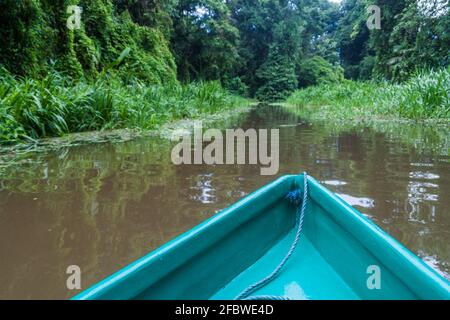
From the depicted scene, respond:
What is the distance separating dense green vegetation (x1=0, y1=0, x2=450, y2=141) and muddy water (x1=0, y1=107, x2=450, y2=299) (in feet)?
4.06

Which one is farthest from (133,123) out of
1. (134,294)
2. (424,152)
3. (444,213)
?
(134,294)

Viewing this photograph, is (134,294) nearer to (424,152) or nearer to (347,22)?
(424,152)

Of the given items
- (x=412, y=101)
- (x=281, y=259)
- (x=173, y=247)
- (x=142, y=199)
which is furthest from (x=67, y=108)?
(x=412, y=101)

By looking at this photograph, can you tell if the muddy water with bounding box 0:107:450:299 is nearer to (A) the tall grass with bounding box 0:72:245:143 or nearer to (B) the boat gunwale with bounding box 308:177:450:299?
(B) the boat gunwale with bounding box 308:177:450:299

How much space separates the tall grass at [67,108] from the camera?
13.6 ft

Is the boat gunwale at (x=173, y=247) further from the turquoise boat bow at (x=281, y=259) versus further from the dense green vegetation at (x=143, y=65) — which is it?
the dense green vegetation at (x=143, y=65)

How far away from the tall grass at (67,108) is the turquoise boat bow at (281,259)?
131 inches

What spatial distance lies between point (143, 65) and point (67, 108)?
5132mm

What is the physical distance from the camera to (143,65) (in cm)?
971

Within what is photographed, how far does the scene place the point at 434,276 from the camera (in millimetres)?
865

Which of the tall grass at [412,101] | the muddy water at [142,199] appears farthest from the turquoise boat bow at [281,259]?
the tall grass at [412,101]

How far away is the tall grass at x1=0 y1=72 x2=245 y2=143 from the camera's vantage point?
4148mm
